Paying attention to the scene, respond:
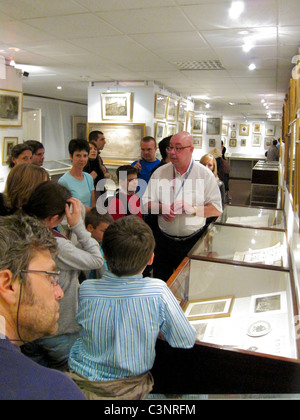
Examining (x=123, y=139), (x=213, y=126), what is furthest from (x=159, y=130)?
(x=213, y=126)

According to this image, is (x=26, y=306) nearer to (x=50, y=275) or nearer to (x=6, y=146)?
(x=50, y=275)

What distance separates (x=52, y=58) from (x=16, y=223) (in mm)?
5443

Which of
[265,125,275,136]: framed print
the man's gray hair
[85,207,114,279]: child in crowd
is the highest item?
[265,125,275,136]: framed print

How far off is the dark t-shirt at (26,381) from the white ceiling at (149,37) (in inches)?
123

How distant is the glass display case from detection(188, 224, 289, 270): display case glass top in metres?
0.13

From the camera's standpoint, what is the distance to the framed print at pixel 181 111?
9.90 m

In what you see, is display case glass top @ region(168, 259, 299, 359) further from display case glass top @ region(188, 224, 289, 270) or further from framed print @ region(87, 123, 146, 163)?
framed print @ region(87, 123, 146, 163)

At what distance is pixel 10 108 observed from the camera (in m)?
6.45

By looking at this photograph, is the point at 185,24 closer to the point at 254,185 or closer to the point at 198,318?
the point at 198,318

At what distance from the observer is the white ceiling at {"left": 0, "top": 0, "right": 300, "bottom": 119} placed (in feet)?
10.8

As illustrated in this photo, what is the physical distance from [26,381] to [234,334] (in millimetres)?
1488

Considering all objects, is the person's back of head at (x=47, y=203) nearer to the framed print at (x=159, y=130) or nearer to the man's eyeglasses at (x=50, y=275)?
the man's eyeglasses at (x=50, y=275)

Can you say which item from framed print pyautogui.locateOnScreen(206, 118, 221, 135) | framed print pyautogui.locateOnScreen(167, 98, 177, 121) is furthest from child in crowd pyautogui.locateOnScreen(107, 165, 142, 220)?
framed print pyautogui.locateOnScreen(206, 118, 221, 135)

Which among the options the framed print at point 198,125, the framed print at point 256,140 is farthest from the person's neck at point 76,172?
the framed print at point 256,140
